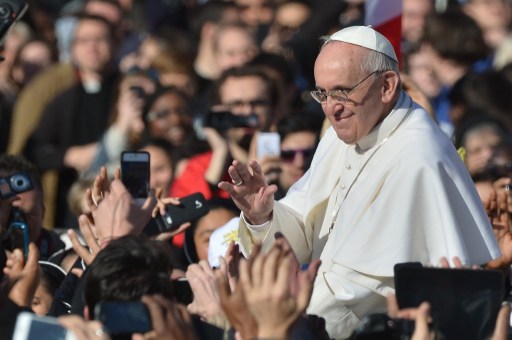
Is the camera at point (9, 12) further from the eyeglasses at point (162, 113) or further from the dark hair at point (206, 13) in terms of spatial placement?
the dark hair at point (206, 13)

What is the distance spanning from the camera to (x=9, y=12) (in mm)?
7355

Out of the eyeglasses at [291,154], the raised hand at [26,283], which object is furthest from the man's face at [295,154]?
the raised hand at [26,283]

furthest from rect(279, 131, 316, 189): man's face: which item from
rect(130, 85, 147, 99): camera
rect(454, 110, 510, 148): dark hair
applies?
rect(130, 85, 147, 99): camera

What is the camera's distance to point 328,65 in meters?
6.73

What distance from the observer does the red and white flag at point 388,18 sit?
8.93m

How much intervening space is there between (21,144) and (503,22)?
14.3 feet

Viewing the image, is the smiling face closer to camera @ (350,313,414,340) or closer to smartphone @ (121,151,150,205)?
smartphone @ (121,151,150,205)

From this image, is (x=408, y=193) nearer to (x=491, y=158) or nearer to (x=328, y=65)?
(x=328, y=65)

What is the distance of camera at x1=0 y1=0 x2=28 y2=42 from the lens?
7320 mm

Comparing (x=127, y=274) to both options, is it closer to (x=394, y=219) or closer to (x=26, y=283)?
(x=26, y=283)

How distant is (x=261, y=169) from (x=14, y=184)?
1.19 m

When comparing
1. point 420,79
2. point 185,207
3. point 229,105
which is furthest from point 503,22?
point 185,207

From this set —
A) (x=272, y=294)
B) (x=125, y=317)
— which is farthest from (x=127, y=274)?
(x=272, y=294)

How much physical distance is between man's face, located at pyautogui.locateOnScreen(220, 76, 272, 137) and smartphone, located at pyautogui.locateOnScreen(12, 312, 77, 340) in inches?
199
